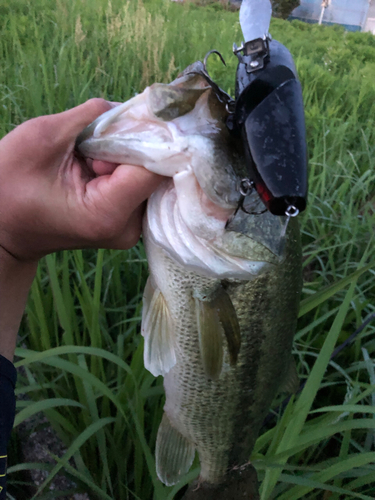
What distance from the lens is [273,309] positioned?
971 mm

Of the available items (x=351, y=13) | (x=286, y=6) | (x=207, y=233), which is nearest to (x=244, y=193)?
(x=207, y=233)

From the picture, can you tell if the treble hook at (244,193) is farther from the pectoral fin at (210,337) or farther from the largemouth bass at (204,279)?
the pectoral fin at (210,337)

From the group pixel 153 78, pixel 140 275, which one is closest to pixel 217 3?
pixel 153 78

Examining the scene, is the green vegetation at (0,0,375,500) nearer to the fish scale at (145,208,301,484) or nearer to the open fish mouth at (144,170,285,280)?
the fish scale at (145,208,301,484)

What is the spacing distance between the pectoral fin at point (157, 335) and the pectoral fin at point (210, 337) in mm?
86

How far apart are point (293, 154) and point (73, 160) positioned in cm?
56

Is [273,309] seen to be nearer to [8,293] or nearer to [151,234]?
[151,234]

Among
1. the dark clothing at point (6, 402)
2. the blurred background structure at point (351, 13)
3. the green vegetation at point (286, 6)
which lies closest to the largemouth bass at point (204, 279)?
the dark clothing at point (6, 402)

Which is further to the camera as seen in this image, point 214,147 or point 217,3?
point 217,3

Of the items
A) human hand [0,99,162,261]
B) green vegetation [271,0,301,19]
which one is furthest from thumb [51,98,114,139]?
green vegetation [271,0,301,19]

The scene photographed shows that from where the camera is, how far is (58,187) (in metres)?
0.88

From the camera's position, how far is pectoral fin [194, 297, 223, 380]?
0.92m

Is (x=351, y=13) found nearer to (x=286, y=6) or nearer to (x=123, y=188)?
(x=286, y=6)

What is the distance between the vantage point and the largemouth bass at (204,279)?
757mm
